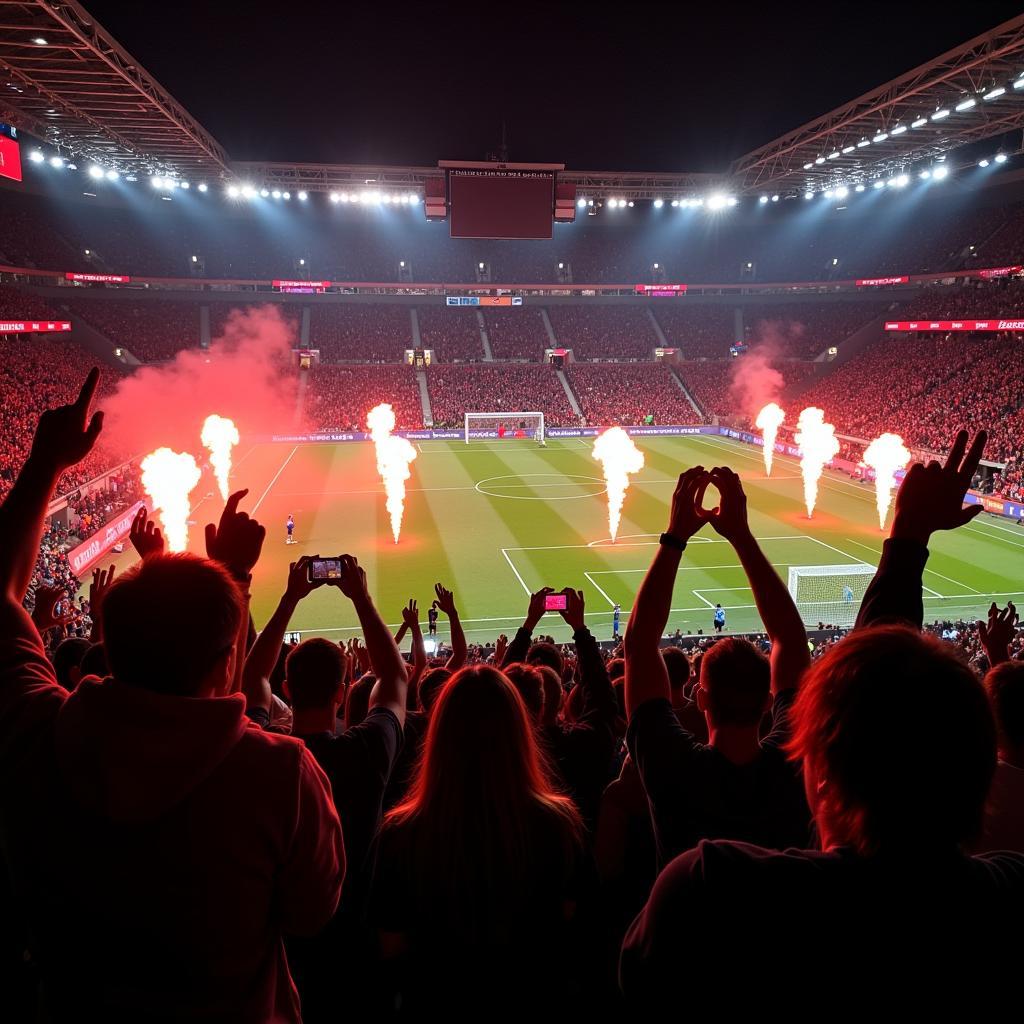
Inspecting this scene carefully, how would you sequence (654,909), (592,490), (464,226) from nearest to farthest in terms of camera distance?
(654,909) → (592,490) → (464,226)

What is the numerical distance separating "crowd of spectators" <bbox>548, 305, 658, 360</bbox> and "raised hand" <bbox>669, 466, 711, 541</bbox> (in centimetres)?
7533

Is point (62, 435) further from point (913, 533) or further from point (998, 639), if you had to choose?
point (998, 639)

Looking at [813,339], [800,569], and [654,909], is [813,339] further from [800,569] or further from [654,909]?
[654,909]

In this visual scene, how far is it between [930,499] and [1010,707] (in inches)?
45.9

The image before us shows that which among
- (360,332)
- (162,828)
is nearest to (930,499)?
(162,828)

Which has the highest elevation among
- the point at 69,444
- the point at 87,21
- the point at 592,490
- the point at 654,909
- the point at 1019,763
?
the point at 87,21

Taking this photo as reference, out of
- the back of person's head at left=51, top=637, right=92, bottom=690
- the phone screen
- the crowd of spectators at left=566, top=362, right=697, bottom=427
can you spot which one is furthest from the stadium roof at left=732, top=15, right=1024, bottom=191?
the back of person's head at left=51, top=637, right=92, bottom=690

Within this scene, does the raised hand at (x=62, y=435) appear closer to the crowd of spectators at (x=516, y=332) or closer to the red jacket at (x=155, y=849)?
the red jacket at (x=155, y=849)

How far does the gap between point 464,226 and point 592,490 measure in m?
19.6

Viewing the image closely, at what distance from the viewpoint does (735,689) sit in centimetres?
335

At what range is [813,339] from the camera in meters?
74.5

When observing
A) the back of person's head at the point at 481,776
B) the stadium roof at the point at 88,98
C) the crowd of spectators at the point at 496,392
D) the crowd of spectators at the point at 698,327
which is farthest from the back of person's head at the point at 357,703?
the crowd of spectators at the point at 698,327

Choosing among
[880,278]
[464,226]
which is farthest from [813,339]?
[464,226]

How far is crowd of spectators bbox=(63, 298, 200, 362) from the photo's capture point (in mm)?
62094
